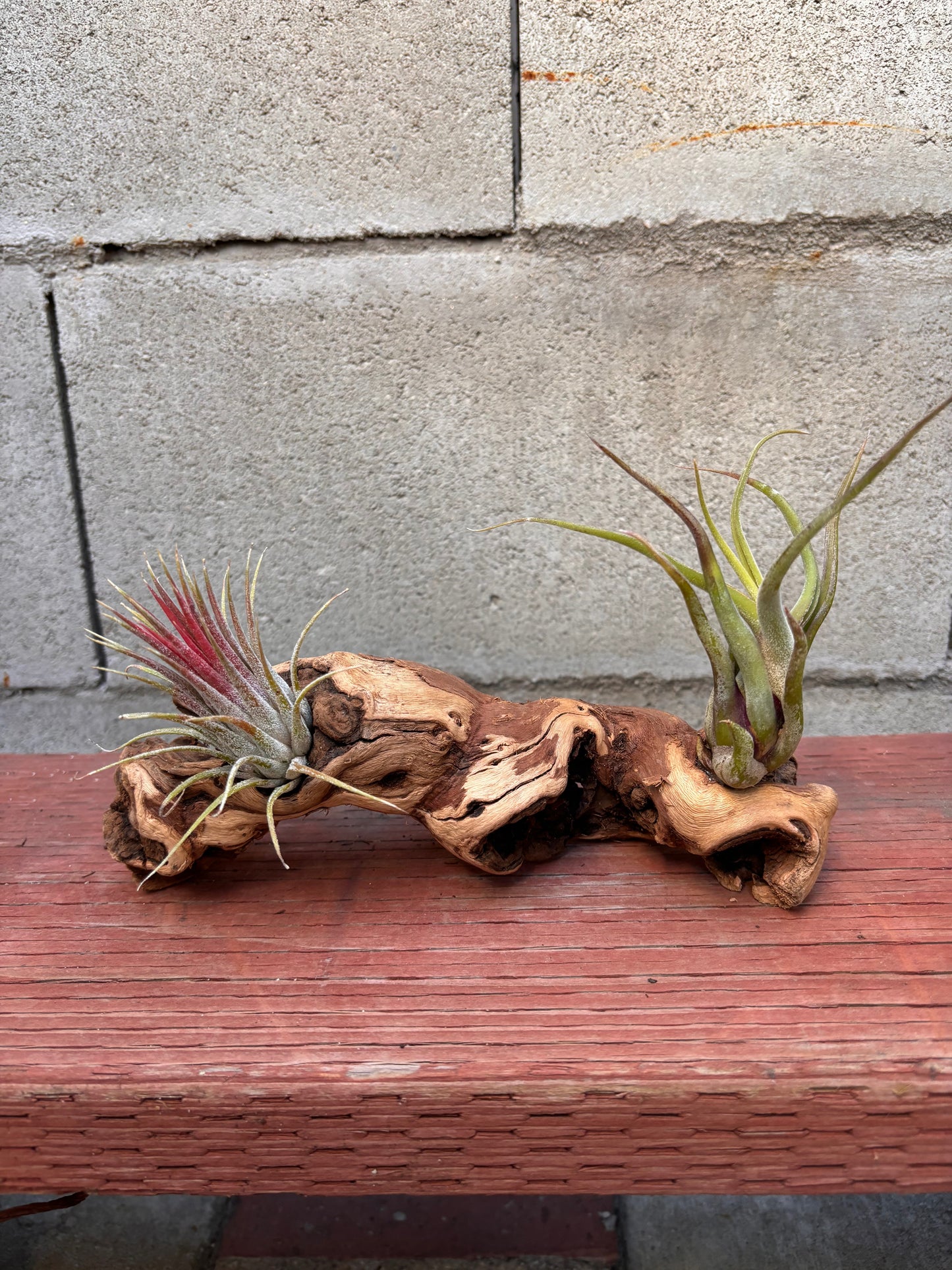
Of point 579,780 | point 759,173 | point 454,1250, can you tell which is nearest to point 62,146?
point 759,173

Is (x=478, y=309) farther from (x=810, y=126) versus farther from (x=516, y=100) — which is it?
(x=810, y=126)

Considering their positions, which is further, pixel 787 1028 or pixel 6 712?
pixel 6 712

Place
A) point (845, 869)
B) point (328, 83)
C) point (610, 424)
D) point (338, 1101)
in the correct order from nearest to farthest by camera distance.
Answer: point (338, 1101) < point (845, 869) < point (328, 83) < point (610, 424)

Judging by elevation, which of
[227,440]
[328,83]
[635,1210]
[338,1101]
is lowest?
[635,1210]

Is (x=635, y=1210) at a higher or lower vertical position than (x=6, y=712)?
lower

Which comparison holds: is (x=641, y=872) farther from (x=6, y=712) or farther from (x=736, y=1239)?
(x=6, y=712)

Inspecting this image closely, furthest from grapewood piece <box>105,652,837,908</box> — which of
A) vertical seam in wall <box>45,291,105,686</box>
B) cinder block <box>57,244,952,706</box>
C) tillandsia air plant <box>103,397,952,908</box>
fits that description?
Result: vertical seam in wall <box>45,291,105,686</box>

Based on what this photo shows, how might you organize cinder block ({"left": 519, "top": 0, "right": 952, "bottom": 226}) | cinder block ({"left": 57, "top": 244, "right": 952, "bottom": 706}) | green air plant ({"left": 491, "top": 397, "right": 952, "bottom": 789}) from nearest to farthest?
green air plant ({"left": 491, "top": 397, "right": 952, "bottom": 789})
cinder block ({"left": 519, "top": 0, "right": 952, "bottom": 226})
cinder block ({"left": 57, "top": 244, "right": 952, "bottom": 706})

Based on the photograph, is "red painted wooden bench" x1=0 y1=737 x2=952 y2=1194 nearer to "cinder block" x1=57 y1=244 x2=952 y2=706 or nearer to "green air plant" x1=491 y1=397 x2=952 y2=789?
"green air plant" x1=491 y1=397 x2=952 y2=789
